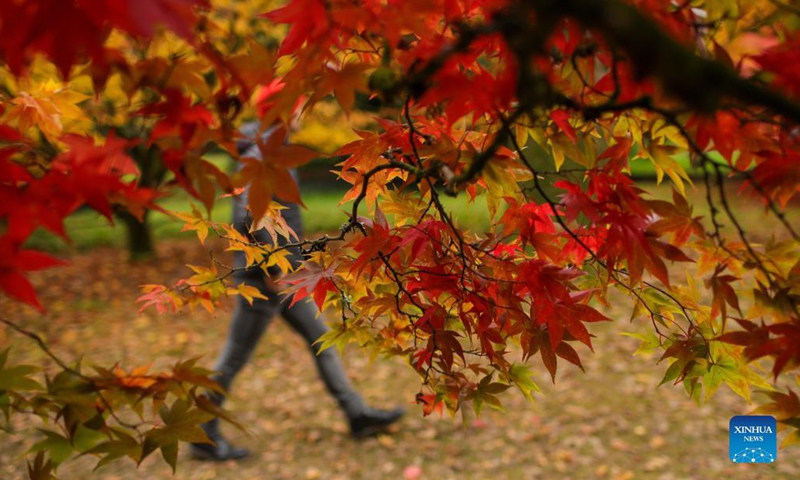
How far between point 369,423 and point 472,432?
0.65 m

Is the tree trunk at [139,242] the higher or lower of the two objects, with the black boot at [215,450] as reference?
higher

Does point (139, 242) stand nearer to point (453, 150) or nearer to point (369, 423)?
point (369, 423)

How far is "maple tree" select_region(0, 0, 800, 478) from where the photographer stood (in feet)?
2.79

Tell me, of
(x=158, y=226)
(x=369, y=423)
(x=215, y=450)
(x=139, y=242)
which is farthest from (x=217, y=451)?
(x=158, y=226)

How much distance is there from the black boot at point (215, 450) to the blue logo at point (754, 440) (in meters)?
2.66

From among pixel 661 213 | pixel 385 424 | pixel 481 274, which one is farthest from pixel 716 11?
pixel 385 424

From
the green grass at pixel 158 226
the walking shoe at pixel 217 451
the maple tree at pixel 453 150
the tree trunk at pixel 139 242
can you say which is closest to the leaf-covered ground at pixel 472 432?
the walking shoe at pixel 217 451

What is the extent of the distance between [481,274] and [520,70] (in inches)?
34.8

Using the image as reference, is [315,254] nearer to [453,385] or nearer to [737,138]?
[453,385]

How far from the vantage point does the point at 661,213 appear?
130 centimetres

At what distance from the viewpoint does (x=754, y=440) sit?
2557mm

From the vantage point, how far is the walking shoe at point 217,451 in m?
3.43

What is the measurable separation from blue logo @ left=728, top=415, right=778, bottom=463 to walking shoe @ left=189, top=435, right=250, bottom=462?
266cm

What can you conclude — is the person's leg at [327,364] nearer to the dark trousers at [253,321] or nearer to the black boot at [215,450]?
the dark trousers at [253,321]
